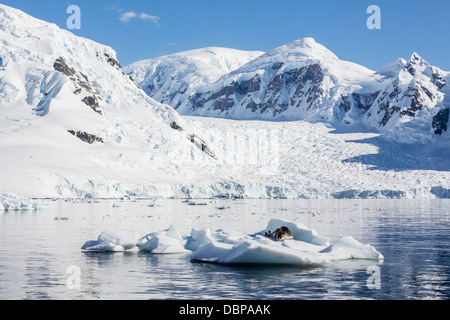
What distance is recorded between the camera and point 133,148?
368ft

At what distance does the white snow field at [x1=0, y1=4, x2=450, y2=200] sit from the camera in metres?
→ 94.4

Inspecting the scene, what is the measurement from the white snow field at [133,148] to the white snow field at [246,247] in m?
57.6

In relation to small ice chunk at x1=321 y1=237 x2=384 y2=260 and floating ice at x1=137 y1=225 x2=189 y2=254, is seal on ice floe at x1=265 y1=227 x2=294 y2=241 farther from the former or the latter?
floating ice at x1=137 y1=225 x2=189 y2=254

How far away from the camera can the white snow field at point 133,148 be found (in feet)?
310

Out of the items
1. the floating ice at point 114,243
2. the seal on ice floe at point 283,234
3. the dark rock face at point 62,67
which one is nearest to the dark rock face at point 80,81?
the dark rock face at point 62,67

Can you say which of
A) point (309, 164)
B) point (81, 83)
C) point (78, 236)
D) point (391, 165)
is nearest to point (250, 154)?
point (309, 164)

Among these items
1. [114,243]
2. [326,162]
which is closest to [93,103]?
[326,162]

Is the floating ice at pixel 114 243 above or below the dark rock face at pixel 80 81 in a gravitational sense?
below

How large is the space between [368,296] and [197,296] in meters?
3.97

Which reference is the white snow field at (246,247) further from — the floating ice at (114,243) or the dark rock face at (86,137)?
the dark rock face at (86,137)

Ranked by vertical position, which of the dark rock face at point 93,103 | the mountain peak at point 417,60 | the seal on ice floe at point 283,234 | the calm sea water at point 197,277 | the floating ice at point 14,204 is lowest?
the calm sea water at point 197,277

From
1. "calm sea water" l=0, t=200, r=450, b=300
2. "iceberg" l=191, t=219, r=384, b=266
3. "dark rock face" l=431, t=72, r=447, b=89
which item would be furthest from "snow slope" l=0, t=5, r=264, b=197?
"dark rock face" l=431, t=72, r=447, b=89

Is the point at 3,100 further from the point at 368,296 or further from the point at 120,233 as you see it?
the point at 368,296

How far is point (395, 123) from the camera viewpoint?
172 m
